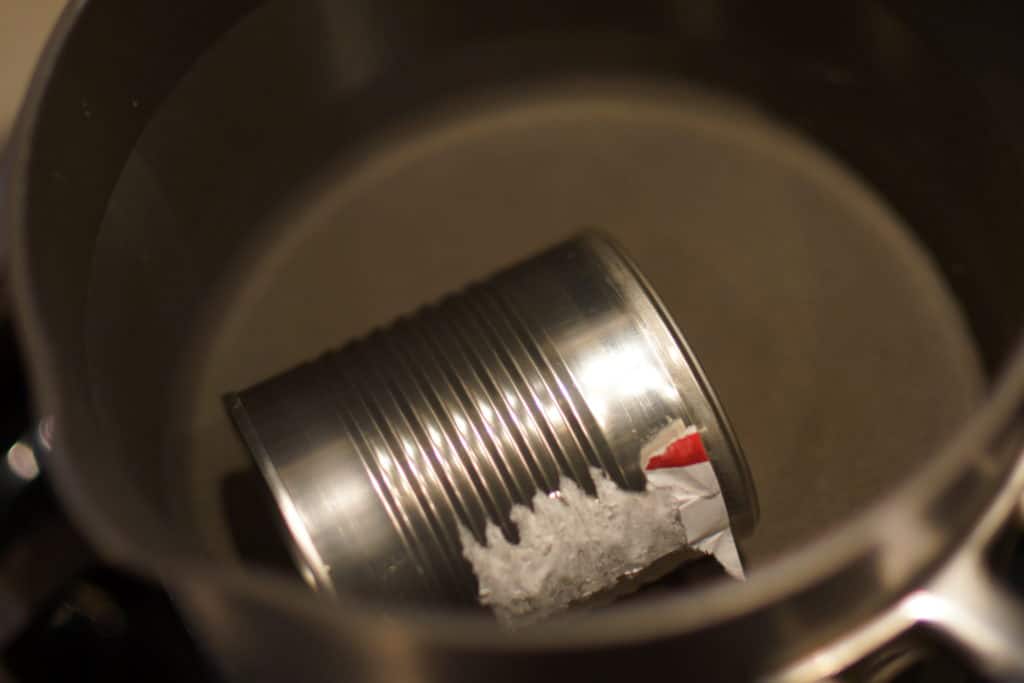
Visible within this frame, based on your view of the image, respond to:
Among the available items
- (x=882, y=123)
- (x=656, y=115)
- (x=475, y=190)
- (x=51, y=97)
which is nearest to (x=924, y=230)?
(x=882, y=123)

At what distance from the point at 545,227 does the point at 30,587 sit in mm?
416

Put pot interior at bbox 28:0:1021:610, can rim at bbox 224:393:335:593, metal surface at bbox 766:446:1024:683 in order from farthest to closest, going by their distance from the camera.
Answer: pot interior at bbox 28:0:1021:610, can rim at bbox 224:393:335:593, metal surface at bbox 766:446:1024:683

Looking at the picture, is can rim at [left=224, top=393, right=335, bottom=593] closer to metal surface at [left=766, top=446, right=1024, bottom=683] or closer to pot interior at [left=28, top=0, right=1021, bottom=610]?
pot interior at [left=28, top=0, right=1021, bottom=610]

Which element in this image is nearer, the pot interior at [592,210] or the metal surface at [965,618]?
the metal surface at [965,618]

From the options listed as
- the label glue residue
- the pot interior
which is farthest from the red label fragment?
the pot interior

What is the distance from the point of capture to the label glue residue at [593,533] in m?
0.53

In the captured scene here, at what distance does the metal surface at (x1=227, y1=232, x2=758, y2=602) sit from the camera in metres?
0.53

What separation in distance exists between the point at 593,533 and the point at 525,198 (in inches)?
12.3

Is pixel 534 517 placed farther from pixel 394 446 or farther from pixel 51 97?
pixel 51 97

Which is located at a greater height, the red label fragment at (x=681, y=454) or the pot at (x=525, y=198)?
the pot at (x=525, y=198)

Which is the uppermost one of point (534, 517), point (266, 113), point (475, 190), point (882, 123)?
point (266, 113)

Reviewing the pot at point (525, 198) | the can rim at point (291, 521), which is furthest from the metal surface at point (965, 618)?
the can rim at point (291, 521)

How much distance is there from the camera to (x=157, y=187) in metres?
0.66

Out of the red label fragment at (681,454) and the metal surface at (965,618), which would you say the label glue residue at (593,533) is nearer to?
the red label fragment at (681,454)
